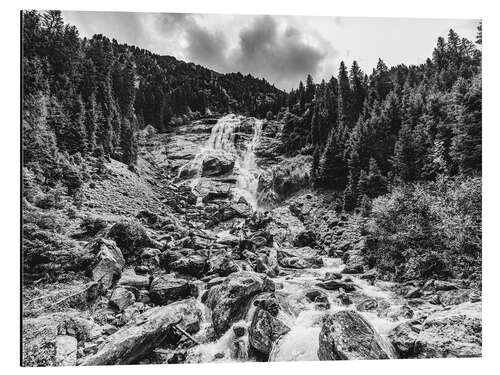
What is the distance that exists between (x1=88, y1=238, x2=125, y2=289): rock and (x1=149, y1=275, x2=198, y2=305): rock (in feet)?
3.08

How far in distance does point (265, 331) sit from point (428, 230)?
5.25m

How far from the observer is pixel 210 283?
28.2 ft

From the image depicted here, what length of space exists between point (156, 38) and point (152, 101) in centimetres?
1440

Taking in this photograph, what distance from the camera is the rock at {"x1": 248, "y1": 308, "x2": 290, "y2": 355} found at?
23.2 feet

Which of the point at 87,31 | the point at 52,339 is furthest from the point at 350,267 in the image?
the point at 87,31

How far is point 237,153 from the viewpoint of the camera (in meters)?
19.8

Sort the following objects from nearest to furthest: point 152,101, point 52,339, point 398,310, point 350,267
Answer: point 52,339, point 398,310, point 350,267, point 152,101

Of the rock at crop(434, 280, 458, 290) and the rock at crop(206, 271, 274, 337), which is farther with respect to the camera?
the rock at crop(434, 280, 458, 290)

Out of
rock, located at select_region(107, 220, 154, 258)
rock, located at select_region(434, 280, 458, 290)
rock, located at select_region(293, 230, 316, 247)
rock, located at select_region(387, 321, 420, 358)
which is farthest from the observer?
rock, located at select_region(293, 230, 316, 247)

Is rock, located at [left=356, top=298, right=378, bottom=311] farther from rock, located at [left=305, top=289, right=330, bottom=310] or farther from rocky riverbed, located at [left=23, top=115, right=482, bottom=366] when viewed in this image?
rock, located at [left=305, top=289, right=330, bottom=310]

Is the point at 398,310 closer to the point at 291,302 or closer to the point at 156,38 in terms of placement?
the point at 291,302

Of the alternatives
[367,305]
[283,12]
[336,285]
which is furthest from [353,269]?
[283,12]

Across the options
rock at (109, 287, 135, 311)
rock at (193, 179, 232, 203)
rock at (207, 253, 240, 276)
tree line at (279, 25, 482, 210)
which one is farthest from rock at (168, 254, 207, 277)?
tree line at (279, 25, 482, 210)
